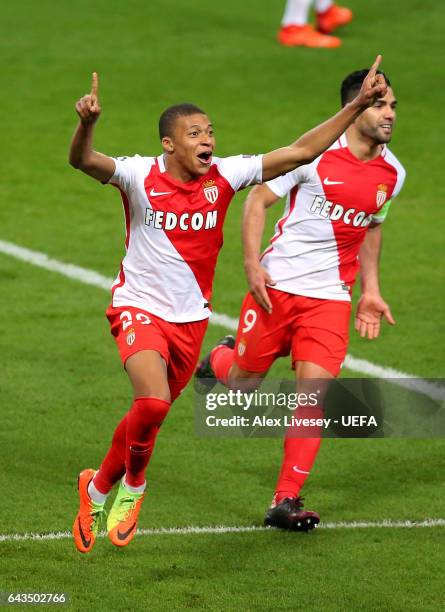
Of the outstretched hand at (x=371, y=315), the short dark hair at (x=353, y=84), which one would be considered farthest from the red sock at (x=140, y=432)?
the short dark hair at (x=353, y=84)

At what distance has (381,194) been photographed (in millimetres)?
8898

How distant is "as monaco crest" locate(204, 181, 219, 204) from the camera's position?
788cm

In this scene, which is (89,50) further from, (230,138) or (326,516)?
(326,516)

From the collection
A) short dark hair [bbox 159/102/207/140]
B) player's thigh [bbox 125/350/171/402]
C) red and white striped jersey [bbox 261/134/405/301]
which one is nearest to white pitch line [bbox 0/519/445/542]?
player's thigh [bbox 125/350/171/402]

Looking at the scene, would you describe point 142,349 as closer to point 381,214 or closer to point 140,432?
point 140,432

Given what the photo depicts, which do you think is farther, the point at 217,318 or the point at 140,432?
the point at 217,318

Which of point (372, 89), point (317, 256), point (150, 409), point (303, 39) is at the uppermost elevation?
point (372, 89)

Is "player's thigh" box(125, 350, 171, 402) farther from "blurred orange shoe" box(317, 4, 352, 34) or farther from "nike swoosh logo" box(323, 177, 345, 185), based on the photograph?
"blurred orange shoe" box(317, 4, 352, 34)

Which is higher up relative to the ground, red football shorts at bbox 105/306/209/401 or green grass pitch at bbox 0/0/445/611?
red football shorts at bbox 105/306/209/401

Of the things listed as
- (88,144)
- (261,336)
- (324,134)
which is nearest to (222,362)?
(261,336)

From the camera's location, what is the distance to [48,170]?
16.8 meters

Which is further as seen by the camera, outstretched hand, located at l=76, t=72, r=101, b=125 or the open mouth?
the open mouth

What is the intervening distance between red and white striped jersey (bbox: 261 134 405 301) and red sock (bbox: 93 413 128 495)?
149 cm

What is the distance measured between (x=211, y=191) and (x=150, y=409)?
1.20m
